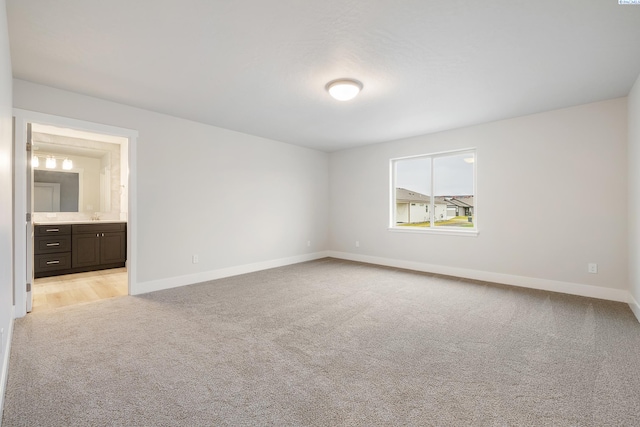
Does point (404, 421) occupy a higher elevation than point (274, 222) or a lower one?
lower

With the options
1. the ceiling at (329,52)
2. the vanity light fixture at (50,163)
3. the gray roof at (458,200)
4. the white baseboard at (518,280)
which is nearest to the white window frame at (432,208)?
the gray roof at (458,200)

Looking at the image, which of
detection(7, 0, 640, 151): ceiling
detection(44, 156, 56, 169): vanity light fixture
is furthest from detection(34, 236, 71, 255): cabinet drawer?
detection(7, 0, 640, 151): ceiling

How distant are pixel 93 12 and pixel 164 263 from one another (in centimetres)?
307

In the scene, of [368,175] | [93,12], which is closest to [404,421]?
[93,12]

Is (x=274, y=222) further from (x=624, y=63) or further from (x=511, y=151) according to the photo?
(x=624, y=63)

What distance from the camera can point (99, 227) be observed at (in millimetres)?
5406

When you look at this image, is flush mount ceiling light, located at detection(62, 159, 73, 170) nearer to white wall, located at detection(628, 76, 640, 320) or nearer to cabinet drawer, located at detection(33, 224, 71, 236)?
cabinet drawer, located at detection(33, 224, 71, 236)

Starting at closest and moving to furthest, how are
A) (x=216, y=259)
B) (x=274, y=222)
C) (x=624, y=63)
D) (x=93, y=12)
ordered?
(x=93, y=12) < (x=624, y=63) < (x=216, y=259) < (x=274, y=222)

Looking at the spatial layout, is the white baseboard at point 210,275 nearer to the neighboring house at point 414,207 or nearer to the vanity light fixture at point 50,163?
the neighboring house at point 414,207

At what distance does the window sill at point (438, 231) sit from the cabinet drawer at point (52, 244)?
18.8 ft

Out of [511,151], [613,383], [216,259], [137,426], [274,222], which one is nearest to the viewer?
[137,426]

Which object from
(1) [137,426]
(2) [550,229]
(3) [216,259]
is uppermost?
(2) [550,229]

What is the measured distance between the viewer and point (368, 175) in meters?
6.07

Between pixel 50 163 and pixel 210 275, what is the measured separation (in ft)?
12.9
